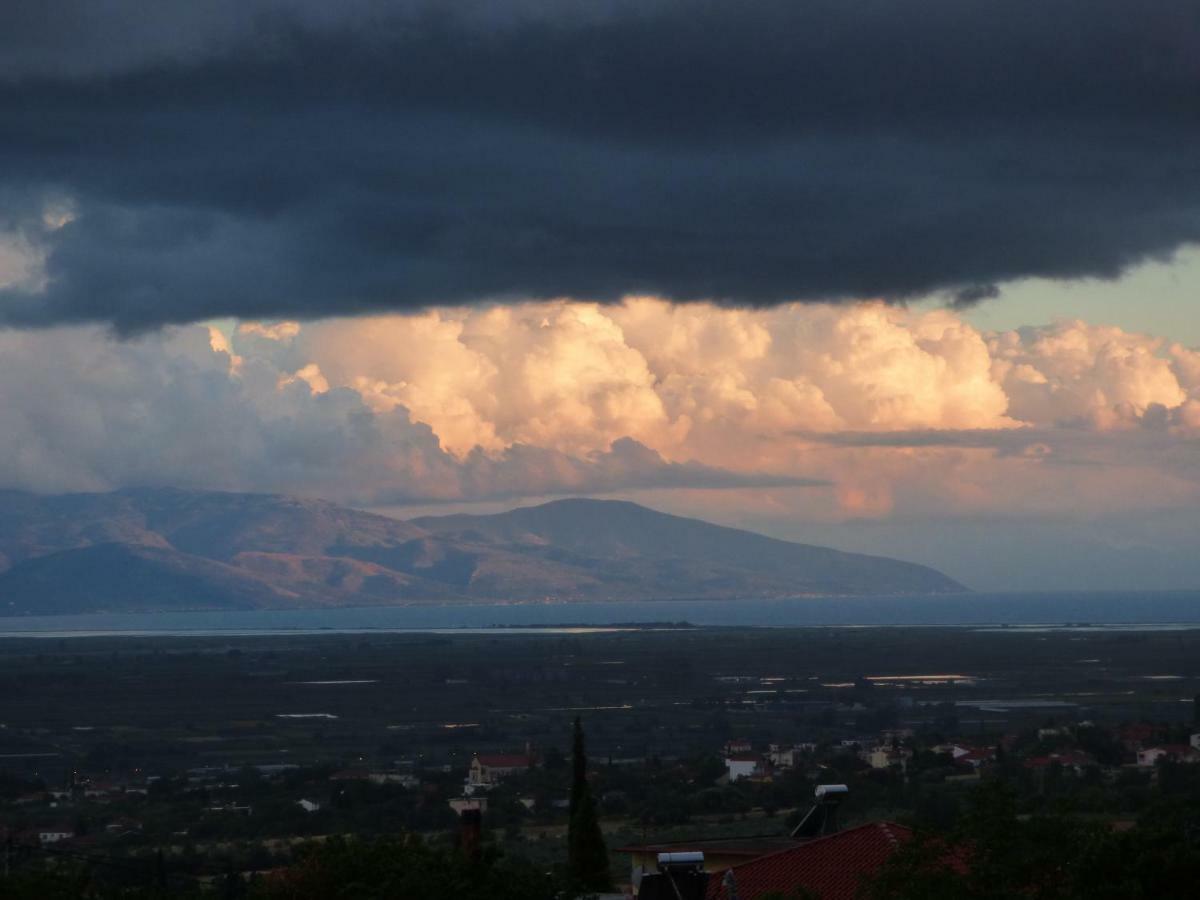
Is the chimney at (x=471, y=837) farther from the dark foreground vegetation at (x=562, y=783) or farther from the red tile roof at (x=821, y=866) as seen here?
the red tile roof at (x=821, y=866)

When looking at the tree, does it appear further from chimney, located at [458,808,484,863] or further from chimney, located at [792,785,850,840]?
chimney, located at [792,785,850,840]

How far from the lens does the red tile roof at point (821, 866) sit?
127 ft

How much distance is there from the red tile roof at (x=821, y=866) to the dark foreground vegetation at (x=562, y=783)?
95.9 inches

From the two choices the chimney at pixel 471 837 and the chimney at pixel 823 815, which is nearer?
the chimney at pixel 471 837

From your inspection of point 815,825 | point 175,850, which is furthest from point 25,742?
point 815,825

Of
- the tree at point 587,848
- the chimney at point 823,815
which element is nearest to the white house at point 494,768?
the tree at point 587,848

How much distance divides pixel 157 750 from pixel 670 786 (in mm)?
51632

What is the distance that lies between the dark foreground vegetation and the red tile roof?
2436 mm

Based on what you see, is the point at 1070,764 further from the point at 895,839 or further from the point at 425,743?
the point at 895,839

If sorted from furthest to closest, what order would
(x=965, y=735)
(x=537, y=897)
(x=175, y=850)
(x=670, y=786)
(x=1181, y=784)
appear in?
(x=965, y=735)
(x=670, y=786)
(x=1181, y=784)
(x=175, y=850)
(x=537, y=897)

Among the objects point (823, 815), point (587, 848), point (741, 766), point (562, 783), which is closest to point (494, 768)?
point (562, 783)

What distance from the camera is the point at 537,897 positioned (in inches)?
1505

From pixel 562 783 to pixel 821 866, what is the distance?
213ft

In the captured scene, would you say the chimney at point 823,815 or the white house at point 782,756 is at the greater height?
the chimney at point 823,815
